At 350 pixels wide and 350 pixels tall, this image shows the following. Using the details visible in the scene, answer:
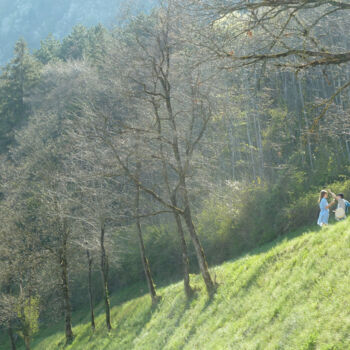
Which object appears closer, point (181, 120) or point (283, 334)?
point (283, 334)

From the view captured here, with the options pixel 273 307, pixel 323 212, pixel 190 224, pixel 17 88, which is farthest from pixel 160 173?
pixel 17 88

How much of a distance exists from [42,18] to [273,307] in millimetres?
148630

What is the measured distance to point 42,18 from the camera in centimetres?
14150

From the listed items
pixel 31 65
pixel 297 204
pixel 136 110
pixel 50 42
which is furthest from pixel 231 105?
pixel 50 42

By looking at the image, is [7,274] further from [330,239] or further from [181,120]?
[330,239]

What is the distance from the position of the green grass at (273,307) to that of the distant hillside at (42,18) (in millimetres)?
134188

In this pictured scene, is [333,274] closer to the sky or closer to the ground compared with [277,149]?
closer to the ground

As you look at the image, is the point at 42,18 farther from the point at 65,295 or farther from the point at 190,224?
the point at 190,224

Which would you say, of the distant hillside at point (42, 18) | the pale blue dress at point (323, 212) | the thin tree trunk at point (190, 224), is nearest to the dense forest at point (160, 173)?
the thin tree trunk at point (190, 224)

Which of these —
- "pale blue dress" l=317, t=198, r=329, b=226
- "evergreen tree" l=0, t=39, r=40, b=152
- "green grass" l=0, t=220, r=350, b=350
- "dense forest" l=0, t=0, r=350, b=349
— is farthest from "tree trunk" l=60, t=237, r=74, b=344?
"evergreen tree" l=0, t=39, r=40, b=152

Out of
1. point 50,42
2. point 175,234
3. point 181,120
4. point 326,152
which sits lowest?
point 175,234

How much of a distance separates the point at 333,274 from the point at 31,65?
48415mm

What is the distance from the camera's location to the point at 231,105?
14.8 metres

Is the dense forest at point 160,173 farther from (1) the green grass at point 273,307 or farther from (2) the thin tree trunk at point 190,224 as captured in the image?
(1) the green grass at point 273,307
